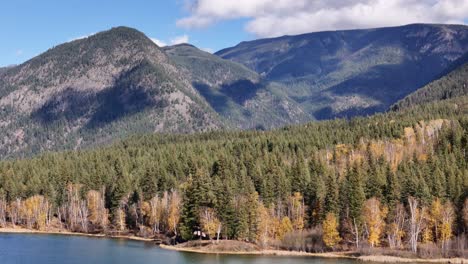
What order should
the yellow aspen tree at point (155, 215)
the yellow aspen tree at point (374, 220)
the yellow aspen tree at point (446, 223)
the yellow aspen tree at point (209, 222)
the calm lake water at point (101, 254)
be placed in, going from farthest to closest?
the yellow aspen tree at point (155, 215), the yellow aspen tree at point (209, 222), the yellow aspen tree at point (374, 220), the yellow aspen tree at point (446, 223), the calm lake water at point (101, 254)

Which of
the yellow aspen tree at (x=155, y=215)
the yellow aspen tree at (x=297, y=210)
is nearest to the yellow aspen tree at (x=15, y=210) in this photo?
the yellow aspen tree at (x=155, y=215)

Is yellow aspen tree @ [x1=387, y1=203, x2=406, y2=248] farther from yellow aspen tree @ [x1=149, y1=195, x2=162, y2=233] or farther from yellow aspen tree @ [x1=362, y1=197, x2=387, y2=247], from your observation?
yellow aspen tree @ [x1=149, y1=195, x2=162, y2=233]

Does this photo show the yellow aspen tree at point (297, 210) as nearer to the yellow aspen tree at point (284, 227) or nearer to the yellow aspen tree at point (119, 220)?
the yellow aspen tree at point (284, 227)

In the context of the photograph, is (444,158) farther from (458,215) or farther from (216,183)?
(216,183)

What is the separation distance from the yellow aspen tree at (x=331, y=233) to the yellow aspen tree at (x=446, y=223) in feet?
69.2

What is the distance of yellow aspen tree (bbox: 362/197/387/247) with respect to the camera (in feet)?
437

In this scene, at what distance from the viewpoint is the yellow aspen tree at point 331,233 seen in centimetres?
13500

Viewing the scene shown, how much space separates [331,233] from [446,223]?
76.8 feet

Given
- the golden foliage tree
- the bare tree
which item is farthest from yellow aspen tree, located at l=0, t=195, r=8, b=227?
the bare tree

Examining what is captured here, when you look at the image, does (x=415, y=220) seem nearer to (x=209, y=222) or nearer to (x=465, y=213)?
(x=465, y=213)

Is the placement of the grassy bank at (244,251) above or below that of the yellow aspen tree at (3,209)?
below

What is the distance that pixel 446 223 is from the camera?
131000mm

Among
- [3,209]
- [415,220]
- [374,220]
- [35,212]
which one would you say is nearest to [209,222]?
[374,220]

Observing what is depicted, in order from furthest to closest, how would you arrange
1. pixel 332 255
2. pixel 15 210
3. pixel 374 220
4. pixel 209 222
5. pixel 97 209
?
pixel 15 210 < pixel 97 209 < pixel 209 222 < pixel 374 220 < pixel 332 255
